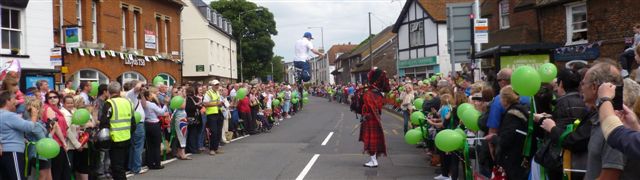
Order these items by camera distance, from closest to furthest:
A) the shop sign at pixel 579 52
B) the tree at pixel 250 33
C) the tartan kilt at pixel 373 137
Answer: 1. the tartan kilt at pixel 373 137
2. the shop sign at pixel 579 52
3. the tree at pixel 250 33

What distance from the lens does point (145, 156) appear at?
11.7 metres

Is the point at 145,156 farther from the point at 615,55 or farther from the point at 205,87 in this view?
the point at 615,55

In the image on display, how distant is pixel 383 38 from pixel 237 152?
66.0m

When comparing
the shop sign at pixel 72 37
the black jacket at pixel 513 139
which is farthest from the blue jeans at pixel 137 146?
the shop sign at pixel 72 37

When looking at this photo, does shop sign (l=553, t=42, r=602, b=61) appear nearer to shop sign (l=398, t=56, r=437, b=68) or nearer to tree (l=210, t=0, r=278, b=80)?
shop sign (l=398, t=56, r=437, b=68)

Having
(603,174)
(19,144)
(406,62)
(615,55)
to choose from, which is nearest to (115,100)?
(19,144)

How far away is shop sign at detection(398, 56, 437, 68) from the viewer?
41.7 meters

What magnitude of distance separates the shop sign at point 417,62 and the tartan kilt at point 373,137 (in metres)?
31.2

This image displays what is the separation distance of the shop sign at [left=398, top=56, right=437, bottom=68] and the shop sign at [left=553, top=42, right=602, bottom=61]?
62.1 feet

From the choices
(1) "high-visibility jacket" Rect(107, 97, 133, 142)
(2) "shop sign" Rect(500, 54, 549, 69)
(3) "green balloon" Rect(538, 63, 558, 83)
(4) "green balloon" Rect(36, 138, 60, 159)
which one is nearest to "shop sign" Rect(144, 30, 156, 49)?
(2) "shop sign" Rect(500, 54, 549, 69)

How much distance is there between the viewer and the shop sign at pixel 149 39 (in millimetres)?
29312

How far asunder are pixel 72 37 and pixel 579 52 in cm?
1912

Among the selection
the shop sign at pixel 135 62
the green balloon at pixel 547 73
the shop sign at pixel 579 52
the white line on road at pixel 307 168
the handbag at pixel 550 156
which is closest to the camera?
the handbag at pixel 550 156

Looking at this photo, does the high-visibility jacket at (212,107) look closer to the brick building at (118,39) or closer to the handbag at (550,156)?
the brick building at (118,39)
